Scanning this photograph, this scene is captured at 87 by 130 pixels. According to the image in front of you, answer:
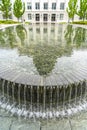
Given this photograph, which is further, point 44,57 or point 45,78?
point 44,57

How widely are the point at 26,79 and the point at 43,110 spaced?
1.26 meters

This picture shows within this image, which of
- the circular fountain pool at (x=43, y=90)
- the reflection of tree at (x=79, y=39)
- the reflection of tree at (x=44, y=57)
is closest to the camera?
the circular fountain pool at (x=43, y=90)

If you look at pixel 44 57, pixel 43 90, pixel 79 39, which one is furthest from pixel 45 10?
pixel 43 90

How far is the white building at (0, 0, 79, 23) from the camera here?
45125 mm

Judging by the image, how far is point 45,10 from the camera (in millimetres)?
45844

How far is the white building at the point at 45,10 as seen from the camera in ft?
148

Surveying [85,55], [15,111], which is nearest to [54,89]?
[15,111]

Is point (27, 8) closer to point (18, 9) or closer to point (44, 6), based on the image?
point (44, 6)

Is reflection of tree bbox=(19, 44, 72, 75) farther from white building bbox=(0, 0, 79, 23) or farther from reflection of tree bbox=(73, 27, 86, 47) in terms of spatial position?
white building bbox=(0, 0, 79, 23)

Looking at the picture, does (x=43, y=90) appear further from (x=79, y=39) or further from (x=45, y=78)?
(x=79, y=39)

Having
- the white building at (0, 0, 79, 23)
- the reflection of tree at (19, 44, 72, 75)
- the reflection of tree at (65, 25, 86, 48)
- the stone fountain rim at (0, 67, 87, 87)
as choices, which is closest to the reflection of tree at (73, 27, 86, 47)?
the reflection of tree at (65, 25, 86, 48)

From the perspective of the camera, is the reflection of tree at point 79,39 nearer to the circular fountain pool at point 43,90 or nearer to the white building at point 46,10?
the circular fountain pool at point 43,90

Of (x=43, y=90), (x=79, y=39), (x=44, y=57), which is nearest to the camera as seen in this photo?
(x=43, y=90)

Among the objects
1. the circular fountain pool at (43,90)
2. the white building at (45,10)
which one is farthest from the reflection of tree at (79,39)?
the white building at (45,10)
